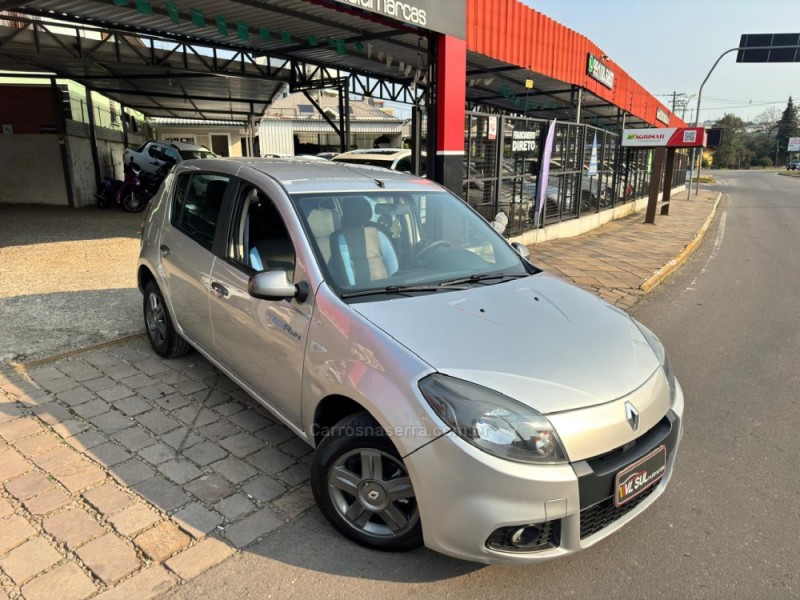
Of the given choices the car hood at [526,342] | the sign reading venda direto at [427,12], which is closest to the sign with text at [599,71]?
the sign reading venda direto at [427,12]

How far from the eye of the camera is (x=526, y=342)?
2.50m

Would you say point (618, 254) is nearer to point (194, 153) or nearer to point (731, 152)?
point (194, 153)

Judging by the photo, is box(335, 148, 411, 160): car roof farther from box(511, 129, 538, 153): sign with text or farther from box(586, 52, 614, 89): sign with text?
box(586, 52, 614, 89): sign with text

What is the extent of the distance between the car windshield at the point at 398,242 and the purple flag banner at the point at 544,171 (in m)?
7.46

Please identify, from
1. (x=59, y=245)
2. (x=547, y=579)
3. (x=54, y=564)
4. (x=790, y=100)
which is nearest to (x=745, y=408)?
(x=547, y=579)

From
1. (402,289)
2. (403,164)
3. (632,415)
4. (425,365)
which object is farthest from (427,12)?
(632,415)

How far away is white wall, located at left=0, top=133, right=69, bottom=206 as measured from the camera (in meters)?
14.8

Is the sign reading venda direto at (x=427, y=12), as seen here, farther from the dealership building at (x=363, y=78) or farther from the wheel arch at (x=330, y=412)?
the wheel arch at (x=330, y=412)

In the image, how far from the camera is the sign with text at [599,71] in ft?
47.8

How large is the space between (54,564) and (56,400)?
1.84 m

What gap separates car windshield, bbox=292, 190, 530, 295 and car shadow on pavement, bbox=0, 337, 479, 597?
1.26 meters

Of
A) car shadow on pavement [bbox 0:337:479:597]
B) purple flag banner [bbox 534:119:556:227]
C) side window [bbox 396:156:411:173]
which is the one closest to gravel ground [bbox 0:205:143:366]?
car shadow on pavement [bbox 0:337:479:597]

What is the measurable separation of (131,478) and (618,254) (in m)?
9.57

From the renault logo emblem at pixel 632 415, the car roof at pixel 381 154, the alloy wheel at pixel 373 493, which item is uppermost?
the car roof at pixel 381 154
